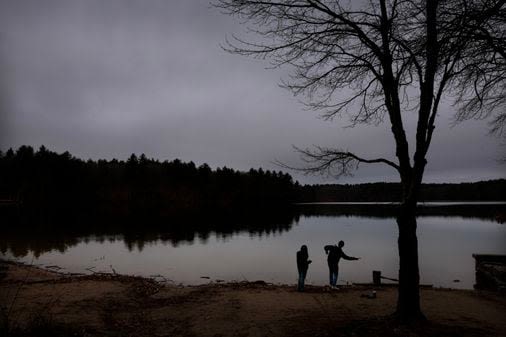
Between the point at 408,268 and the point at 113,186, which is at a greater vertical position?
the point at 113,186

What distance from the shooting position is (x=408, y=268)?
937 centimetres

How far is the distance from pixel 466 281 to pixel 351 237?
24676mm

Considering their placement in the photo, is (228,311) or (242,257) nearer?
(228,311)

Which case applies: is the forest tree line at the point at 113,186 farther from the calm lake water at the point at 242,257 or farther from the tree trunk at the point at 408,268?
the tree trunk at the point at 408,268

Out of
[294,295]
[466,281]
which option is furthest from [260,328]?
[466,281]

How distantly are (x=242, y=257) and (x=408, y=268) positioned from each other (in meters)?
23.3

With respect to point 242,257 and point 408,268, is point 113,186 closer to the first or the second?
point 242,257

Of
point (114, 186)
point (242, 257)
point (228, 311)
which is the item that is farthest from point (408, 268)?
point (114, 186)

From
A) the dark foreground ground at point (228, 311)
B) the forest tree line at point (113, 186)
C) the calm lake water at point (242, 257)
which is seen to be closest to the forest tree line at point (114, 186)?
the forest tree line at point (113, 186)

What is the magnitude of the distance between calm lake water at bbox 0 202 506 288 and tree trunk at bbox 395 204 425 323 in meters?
13.1

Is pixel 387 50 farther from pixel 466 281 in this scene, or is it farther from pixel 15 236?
pixel 15 236

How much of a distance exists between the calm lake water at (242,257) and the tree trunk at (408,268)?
13.1 meters

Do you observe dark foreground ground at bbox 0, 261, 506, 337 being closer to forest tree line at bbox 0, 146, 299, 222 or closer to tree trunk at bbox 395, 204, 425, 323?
tree trunk at bbox 395, 204, 425, 323

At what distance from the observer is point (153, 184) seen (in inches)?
4717
